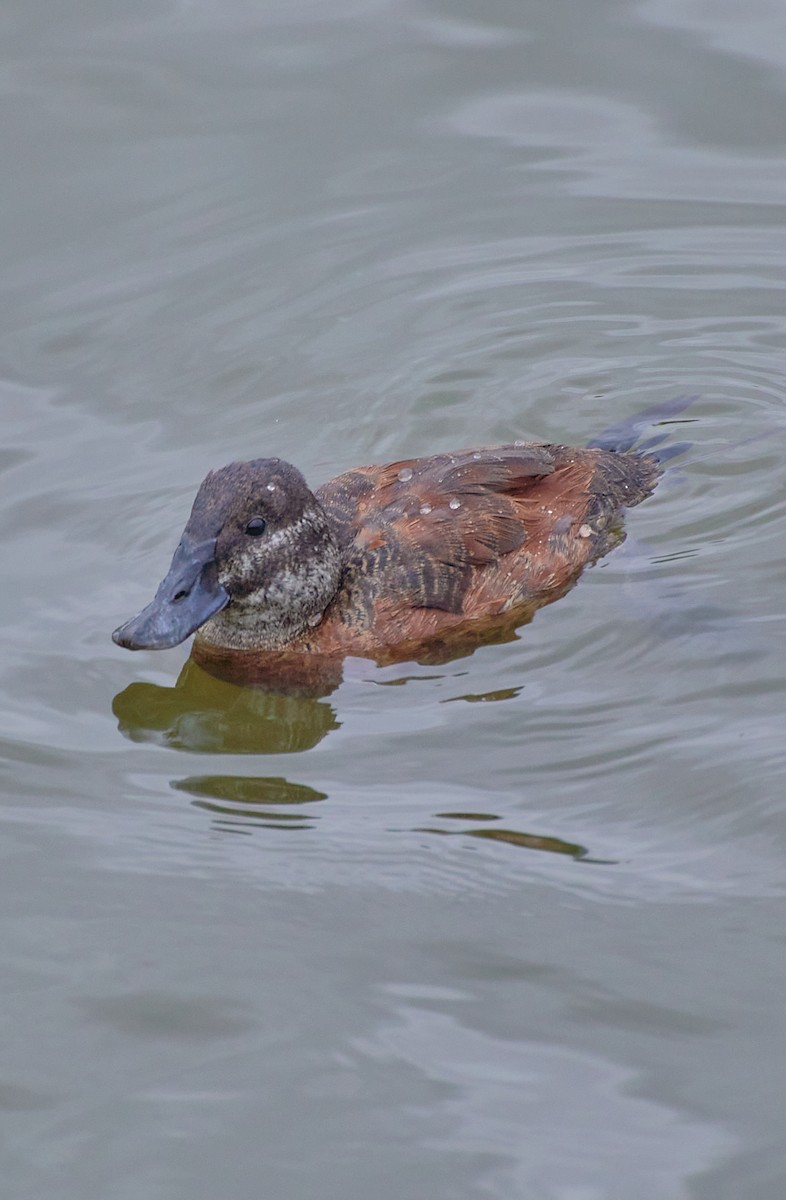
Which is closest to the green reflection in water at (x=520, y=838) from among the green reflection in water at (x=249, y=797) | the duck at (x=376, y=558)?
the green reflection in water at (x=249, y=797)

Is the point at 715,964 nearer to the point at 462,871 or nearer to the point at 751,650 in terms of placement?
the point at 462,871

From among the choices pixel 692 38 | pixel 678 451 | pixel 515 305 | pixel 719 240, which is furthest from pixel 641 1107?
pixel 692 38

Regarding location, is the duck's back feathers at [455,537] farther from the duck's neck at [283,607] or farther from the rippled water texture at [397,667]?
the rippled water texture at [397,667]

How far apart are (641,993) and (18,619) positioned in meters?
3.48

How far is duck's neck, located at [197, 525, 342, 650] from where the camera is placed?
22.5ft

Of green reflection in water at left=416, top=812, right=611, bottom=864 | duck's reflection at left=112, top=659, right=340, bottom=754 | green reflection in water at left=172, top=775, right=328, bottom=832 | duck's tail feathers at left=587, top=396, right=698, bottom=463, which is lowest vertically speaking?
green reflection in water at left=172, top=775, right=328, bottom=832

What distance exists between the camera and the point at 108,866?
5570 millimetres

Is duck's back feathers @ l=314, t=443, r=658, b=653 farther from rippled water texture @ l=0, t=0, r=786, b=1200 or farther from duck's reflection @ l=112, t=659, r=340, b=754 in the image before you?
duck's reflection @ l=112, t=659, r=340, b=754

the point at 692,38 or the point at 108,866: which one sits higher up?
the point at 692,38

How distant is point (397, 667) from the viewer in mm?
6773

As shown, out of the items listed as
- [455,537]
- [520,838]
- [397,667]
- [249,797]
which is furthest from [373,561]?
[520,838]

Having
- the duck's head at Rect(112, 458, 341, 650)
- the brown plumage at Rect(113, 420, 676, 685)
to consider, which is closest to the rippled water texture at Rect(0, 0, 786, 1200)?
the brown plumage at Rect(113, 420, 676, 685)

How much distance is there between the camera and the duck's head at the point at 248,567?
6.54m

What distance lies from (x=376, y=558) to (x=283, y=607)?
442 mm
